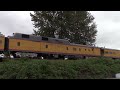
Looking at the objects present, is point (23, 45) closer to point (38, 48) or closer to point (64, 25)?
point (38, 48)

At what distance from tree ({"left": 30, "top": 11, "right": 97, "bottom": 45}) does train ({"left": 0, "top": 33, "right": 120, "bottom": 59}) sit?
13.6m

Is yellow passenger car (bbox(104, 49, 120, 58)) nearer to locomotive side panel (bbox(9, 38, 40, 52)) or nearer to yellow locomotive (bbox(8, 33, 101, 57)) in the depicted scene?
yellow locomotive (bbox(8, 33, 101, 57))

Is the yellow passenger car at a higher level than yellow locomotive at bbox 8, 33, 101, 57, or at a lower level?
lower

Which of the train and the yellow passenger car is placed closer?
the train

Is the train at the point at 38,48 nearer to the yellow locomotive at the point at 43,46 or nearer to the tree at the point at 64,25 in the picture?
the yellow locomotive at the point at 43,46

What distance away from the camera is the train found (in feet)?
88.1

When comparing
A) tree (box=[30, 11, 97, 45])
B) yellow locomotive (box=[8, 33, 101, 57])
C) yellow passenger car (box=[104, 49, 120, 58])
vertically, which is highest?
tree (box=[30, 11, 97, 45])

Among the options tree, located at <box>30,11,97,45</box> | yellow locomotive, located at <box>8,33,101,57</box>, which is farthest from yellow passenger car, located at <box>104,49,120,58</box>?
tree, located at <box>30,11,97,45</box>

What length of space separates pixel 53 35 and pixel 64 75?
37120mm

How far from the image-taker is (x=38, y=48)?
29625mm

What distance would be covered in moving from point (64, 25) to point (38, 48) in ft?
72.0

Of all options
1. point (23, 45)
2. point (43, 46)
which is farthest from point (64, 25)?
point (23, 45)

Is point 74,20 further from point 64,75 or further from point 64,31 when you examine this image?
point 64,75
